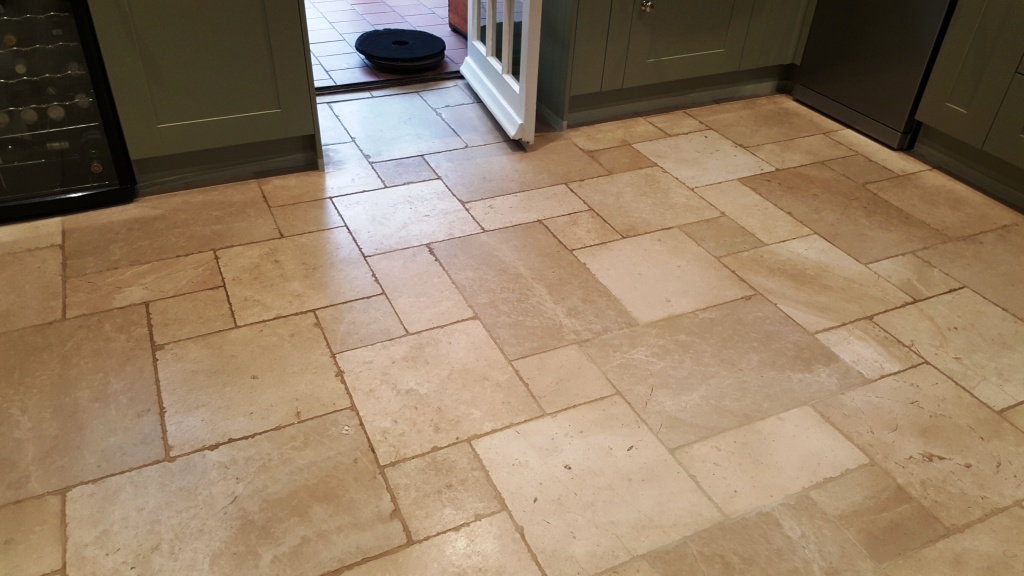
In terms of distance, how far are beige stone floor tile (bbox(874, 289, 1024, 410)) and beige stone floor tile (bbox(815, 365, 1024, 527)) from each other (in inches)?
2.8

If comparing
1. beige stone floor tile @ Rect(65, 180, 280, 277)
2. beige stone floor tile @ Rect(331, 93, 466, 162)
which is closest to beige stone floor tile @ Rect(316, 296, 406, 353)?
beige stone floor tile @ Rect(65, 180, 280, 277)

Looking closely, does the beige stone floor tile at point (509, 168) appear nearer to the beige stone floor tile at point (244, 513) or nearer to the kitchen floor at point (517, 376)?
the kitchen floor at point (517, 376)

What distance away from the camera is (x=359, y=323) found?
2066mm

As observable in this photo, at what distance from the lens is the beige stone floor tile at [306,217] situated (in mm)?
2461

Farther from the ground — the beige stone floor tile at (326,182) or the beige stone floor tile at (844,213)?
the beige stone floor tile at (844,213)

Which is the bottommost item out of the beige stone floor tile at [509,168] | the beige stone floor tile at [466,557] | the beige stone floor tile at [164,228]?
the beige stone floor tile at [466,557]

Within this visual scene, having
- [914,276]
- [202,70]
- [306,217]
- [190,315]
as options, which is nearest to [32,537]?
[190,315]

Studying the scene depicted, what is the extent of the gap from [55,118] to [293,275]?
0.93 meters

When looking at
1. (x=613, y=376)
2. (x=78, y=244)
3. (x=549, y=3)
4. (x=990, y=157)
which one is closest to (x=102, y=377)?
(x=78, y=244)

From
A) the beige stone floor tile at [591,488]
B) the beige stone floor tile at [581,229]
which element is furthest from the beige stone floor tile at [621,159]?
the beige stone floor tile at [591,488]

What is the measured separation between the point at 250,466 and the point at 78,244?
3.90 ft

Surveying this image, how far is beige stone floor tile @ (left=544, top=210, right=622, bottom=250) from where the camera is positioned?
2475 mm

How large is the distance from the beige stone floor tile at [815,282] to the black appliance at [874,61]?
985mm

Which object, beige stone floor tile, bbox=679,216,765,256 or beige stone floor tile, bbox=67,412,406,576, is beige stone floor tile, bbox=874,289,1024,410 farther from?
beige stone floor tile, bbox=67,412,406,576
